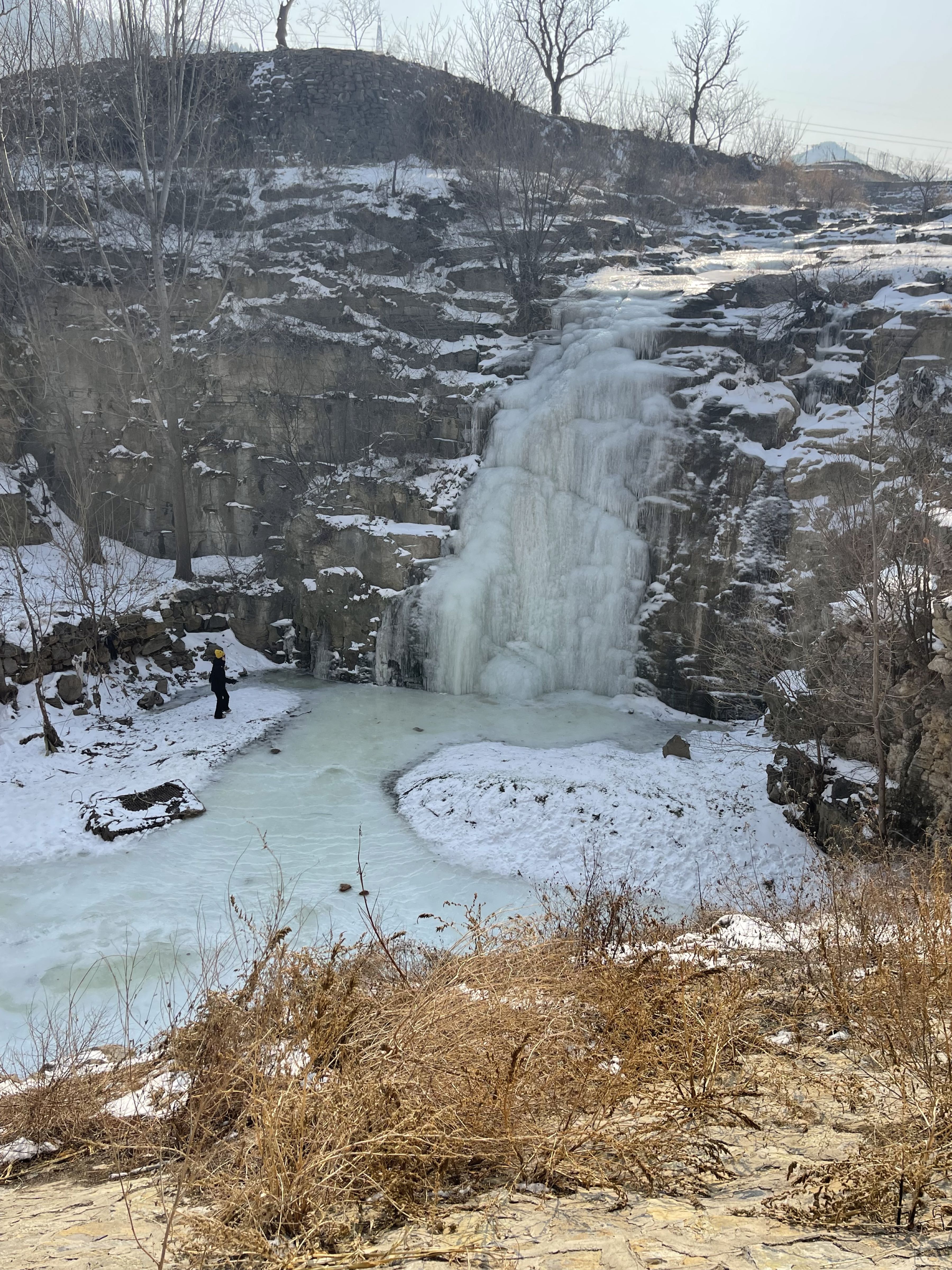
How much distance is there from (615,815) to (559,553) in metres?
5.54

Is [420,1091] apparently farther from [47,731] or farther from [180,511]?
[180,511]

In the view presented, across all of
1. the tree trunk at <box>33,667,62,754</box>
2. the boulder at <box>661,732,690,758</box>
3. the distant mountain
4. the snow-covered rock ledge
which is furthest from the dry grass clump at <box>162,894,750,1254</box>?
the distant mountain

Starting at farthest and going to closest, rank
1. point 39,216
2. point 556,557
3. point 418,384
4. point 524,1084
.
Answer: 1. point 39,216
2. point 418,384
3. point 556,557
4. point 524,1084

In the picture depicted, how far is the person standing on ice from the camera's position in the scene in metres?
11.7

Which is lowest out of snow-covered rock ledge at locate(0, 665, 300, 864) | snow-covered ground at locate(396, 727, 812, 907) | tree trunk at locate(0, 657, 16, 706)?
snow-covered rock ledge at locate(0, 665, 300, 864)

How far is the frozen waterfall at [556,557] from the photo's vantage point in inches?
510

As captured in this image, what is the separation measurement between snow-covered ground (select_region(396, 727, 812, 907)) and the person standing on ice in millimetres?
3395

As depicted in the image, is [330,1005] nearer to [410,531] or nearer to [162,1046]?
[162,1046]

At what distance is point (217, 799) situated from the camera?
9430 mm

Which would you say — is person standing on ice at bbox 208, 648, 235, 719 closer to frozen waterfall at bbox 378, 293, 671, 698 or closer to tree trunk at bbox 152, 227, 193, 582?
frozen waterfall at bbox 378, 293, 671, 698

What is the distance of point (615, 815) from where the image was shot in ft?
29.9

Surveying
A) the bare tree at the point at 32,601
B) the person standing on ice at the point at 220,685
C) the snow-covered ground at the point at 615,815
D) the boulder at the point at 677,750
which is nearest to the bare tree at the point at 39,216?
the bare tree at the point at 32,601

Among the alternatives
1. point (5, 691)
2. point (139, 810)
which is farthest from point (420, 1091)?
point (5, 691)

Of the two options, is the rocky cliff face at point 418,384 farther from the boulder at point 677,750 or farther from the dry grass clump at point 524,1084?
the dry grass clump at point 524,1084
